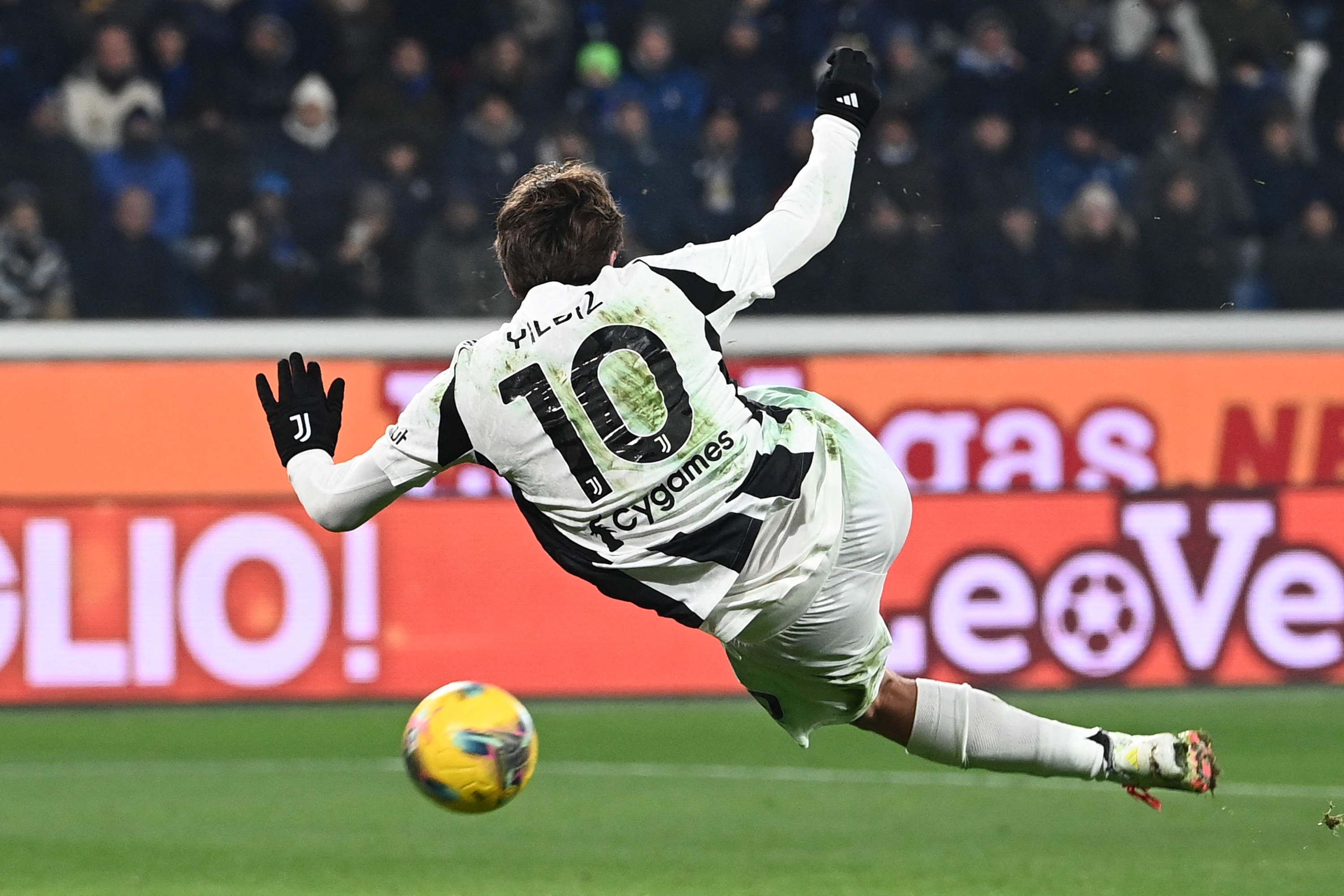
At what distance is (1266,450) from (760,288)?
609 centimetres

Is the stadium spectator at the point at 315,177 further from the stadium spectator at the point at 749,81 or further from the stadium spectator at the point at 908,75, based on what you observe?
the stadium spectator at the point at 908,75

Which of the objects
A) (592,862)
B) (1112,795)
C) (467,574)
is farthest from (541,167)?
(467,574)

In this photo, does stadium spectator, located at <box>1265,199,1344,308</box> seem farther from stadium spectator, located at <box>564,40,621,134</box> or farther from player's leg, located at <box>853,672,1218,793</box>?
player's leg, located at <box>853,672,1218,793</box>

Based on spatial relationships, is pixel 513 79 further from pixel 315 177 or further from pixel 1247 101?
pixel 1247 101

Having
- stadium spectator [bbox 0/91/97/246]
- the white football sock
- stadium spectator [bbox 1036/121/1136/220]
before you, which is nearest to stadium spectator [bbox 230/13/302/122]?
stadium spectator [bbox 0/91/97/246]

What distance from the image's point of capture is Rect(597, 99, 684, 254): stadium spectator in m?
10.3

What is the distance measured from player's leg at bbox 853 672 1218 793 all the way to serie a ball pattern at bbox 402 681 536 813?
902 mm

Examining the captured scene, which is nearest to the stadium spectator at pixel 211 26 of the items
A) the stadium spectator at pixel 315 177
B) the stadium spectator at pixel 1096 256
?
the stadium spectator at pixel 315 177

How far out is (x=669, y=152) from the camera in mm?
10477

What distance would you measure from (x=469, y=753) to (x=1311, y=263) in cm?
674

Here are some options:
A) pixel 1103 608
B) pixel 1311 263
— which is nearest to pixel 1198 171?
pixel 1311 263

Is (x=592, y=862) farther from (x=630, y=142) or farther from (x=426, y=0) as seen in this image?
(x=426, y=0)

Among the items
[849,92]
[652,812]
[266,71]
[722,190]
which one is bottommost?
[652,812]

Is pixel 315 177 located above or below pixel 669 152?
below
